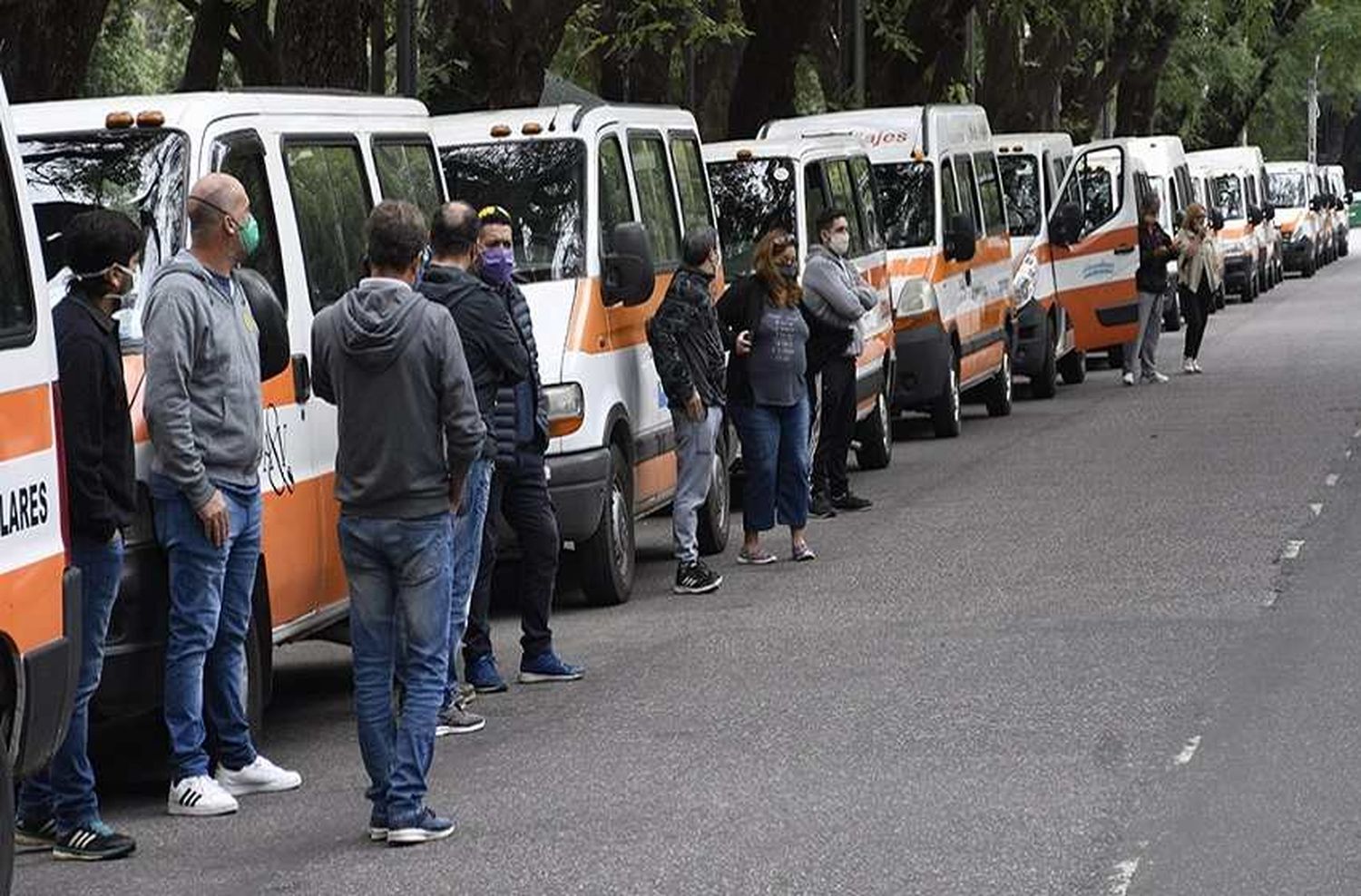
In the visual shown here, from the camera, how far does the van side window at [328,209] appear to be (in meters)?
10.6

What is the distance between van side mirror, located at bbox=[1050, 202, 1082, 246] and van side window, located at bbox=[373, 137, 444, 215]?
51.1 feet

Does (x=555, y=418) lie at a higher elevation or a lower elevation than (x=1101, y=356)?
higher

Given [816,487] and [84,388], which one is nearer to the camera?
[84,388]

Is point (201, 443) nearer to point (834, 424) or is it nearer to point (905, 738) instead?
point (905, 738)

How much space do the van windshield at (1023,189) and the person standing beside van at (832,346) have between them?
34.7 ft

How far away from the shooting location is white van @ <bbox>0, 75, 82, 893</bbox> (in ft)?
23.7

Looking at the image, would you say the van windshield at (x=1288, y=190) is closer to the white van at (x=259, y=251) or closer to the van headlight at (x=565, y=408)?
the van headlight at (x=565, y=408)

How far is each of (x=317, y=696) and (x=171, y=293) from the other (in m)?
3.12

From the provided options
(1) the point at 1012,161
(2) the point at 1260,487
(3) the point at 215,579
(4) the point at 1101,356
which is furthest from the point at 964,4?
(3) the point at 215,579

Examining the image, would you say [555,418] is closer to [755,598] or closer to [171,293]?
[755,598]

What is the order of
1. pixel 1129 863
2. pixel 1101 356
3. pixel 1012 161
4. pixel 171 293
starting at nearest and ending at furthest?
pixel 1129 863, pixel 171 293, pixel 1012 161, pixel 1101 356

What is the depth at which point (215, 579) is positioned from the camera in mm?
9008

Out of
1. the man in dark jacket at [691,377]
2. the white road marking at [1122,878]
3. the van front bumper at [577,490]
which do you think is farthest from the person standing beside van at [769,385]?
the white road marking at [1122,878]

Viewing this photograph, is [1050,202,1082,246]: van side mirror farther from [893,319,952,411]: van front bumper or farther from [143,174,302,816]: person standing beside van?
[143,174,302,816]: person standing beside van
